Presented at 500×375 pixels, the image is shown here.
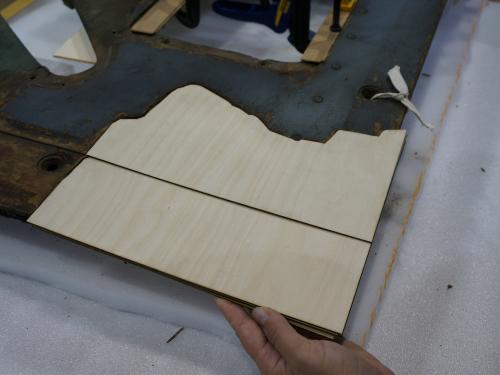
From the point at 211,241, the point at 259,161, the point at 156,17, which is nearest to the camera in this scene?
the point at 211,241

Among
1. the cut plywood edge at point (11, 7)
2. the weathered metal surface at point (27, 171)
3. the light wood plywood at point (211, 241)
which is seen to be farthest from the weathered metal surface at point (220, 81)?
the cut plywood edge at point (11, 7)

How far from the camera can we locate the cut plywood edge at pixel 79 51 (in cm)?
144

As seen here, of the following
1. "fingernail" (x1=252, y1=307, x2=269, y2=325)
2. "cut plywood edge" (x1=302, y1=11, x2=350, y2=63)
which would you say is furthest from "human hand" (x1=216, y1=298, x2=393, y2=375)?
"cut plywood edge" (x1=302, y1=11, x2=350, y2=63)

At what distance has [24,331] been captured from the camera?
3.48ft

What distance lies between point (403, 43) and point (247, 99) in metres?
0.49

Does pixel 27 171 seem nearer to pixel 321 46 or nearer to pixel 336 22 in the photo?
pixel 321 46

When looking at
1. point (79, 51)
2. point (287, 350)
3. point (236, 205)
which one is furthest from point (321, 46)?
point (287, 350)

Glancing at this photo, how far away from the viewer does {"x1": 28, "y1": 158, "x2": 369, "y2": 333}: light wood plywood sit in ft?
2.75

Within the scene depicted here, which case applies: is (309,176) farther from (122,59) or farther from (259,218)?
(122,59)

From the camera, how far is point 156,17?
1.44 meters

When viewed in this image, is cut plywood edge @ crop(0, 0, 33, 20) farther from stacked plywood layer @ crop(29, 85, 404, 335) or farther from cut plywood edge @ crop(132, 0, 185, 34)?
stacked plywood layer @ crop(29, 85, 404, 335)

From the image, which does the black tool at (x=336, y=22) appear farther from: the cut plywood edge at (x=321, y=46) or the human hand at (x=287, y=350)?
the human hand at (x=287, y=350)

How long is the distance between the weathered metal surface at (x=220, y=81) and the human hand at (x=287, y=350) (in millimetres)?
448

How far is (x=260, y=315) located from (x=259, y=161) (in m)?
0.36
